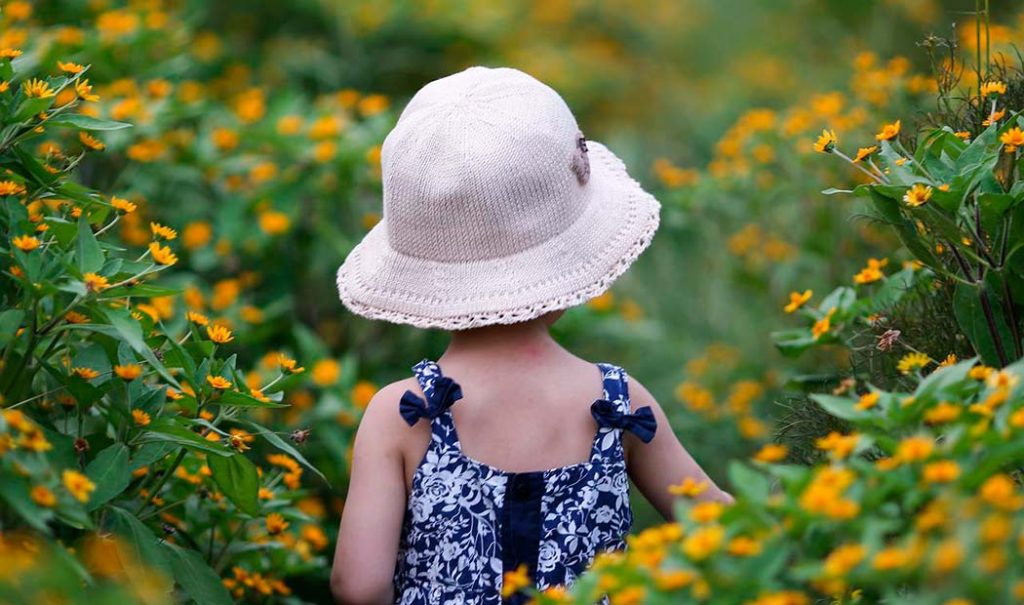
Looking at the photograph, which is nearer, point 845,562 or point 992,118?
point 845,562

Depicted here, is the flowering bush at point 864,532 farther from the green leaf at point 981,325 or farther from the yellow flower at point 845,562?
the green leaf at point 981,325

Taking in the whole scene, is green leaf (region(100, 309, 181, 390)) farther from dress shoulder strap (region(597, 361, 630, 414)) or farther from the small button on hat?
dress shoulder strap (region(597, 361, 630, 414))

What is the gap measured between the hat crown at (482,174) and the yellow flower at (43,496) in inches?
29.4

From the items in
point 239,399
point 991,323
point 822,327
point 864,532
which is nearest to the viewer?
point 864,532

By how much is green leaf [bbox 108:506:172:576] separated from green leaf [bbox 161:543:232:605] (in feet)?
0.26

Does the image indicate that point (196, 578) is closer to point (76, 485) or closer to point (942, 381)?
point (76, 485)

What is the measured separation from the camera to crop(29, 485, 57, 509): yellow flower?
58.2 inches

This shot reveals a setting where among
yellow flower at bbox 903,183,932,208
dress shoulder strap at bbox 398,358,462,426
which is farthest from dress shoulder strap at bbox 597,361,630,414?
yellow flower at bbox 903,183,932,208

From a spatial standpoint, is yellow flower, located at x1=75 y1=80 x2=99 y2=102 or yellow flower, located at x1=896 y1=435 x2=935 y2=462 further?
yellow flower, located at x1=75 y1=80 x2=99 y2=102

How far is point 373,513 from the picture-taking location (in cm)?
195

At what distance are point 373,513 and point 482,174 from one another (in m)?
0.57

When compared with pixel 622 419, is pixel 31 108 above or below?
above

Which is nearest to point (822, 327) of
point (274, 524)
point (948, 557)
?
point (274, 524)

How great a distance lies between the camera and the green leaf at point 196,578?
193cm
